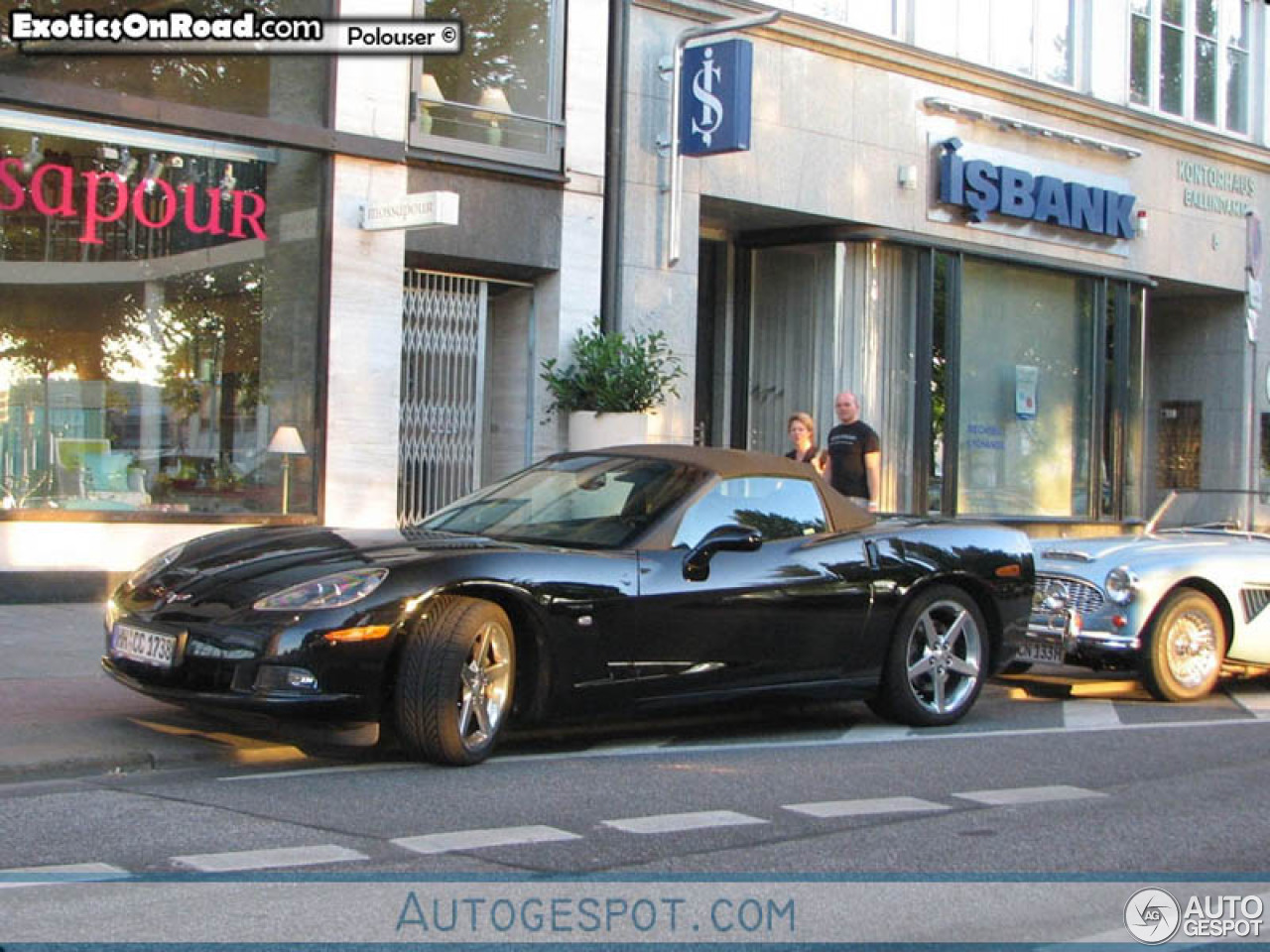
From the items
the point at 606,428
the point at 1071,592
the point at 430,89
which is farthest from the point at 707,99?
the point at 1071,592

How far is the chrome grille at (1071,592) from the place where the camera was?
10359 mm

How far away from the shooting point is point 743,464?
852 cm

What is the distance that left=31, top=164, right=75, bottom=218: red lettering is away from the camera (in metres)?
12.7

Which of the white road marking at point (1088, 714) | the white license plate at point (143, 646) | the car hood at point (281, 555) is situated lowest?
the white road marking at point (1088, 714)

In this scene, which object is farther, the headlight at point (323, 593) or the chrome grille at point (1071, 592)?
the chrome grille at point (1071, 592)

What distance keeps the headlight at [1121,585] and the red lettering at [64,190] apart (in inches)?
325

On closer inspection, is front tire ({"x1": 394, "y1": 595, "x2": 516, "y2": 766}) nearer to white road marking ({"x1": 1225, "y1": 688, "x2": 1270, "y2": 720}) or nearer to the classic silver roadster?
the classic silver roadster

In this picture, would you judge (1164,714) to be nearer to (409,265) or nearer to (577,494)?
(577,494)

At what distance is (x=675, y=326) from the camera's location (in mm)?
16969

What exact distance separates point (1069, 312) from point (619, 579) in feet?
51.3

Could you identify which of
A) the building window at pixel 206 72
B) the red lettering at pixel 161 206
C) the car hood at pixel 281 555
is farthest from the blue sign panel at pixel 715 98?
the car hood at pixel 281 555

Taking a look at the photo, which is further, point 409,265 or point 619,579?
point 409,265

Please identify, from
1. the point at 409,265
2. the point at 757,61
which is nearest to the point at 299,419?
the point at 409,265

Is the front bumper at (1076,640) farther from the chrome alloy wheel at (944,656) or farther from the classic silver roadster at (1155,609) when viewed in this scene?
the chrome alloy wheel at (944,656)
